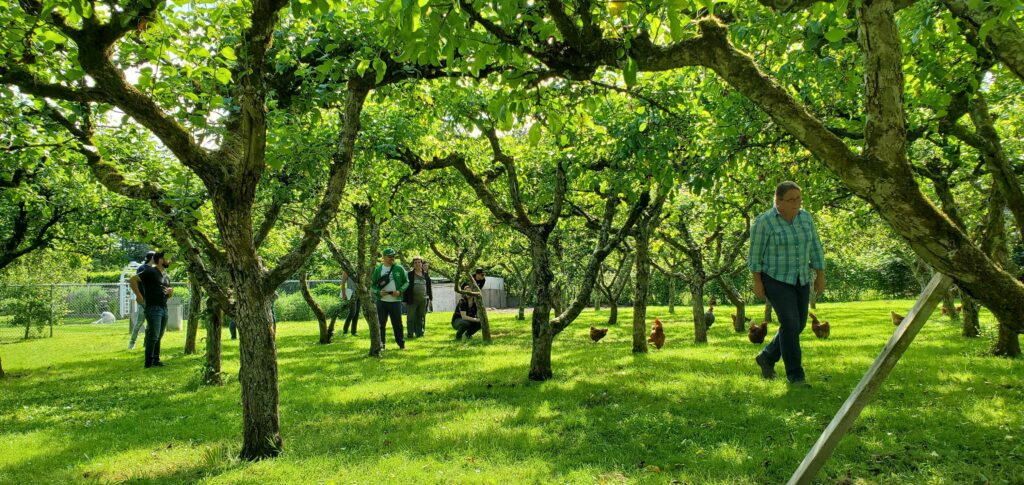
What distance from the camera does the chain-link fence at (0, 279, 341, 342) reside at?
64.1 ft

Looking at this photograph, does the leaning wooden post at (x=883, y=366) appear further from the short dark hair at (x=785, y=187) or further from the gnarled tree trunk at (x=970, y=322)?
the gnarled tree trunk at (x=970, y=322)

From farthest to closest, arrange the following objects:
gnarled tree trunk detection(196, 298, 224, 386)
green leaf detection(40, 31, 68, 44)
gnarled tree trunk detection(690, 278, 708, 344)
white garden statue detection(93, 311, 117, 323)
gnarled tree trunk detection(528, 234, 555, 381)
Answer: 1. white garden statue detection(93, 311, 117, 323)
2. gnarled tree trunk detection(690, 278, 708, 344)
3. gnarled tree trunk detection(196, 298, 224, 386)
4. gnarled tree trunk detection(528, 234, 555, 381)
5. green leaf detection(40, 31, 68, 44)

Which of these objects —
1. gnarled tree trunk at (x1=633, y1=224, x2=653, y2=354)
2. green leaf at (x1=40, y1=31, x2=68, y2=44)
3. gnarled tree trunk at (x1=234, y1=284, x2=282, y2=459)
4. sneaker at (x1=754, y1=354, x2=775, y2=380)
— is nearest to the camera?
green leaf at (x1=40, y1=31, x2=68, y2=44)

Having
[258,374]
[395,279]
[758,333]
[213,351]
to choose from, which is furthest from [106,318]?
[758,333]

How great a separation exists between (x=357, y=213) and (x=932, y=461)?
387 inches

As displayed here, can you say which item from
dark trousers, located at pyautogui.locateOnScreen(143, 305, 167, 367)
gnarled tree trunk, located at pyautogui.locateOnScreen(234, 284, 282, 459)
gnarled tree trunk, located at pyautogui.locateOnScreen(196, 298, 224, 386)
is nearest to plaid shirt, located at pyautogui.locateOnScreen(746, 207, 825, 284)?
gnarled tree trunk, located at pyautogui.locateOnScreen(234, 284, 282, 459)

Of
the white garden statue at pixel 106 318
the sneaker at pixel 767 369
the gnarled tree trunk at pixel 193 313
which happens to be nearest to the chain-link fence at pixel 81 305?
the white garden statue at pixel 106 318

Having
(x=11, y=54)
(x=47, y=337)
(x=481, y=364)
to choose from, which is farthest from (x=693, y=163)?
(x=47, y=337)

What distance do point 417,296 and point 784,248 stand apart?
33.8 feet

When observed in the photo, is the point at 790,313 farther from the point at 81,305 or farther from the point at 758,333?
the point at 81,305

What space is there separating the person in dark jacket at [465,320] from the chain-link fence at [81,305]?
7993mm

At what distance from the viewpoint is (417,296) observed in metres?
14.7

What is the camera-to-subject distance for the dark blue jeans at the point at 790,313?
19.3 ft

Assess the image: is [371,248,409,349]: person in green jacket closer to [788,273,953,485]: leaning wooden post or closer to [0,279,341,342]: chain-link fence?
[0,279,341,342]: chain-link fence
